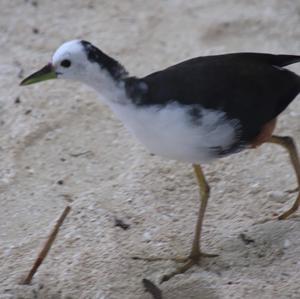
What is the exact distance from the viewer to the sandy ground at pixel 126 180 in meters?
2.37

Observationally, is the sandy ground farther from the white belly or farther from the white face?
the white face

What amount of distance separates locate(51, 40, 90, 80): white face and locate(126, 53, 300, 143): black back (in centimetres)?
14

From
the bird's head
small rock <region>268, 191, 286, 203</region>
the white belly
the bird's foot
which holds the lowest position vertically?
the bird's foot

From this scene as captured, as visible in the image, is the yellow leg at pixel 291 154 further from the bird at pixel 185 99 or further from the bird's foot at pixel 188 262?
the bird's foot at pixel 188 262

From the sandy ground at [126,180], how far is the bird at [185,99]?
177 millimetres

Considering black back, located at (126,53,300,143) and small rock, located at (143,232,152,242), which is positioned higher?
black back, located at (126,53,300,143)

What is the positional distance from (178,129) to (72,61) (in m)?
0.35

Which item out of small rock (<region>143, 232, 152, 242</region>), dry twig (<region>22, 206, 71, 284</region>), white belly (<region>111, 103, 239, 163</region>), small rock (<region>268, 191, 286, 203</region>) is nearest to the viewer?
white belly (<region>111, 103, 239, 163</region>)

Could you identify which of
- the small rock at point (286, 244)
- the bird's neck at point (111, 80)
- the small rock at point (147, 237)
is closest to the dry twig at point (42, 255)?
the small rock at point (147, 237)

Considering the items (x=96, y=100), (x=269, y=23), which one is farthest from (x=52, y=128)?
(x=269, y=23)

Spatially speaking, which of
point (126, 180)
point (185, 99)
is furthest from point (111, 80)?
point (126, 180)

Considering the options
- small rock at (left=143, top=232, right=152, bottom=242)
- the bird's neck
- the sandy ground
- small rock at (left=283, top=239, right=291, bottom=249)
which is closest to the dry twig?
the sandy ground

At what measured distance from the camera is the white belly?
2197 millimetres

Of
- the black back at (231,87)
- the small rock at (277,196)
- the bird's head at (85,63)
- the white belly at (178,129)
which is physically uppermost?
the bird's head at (85,63)
